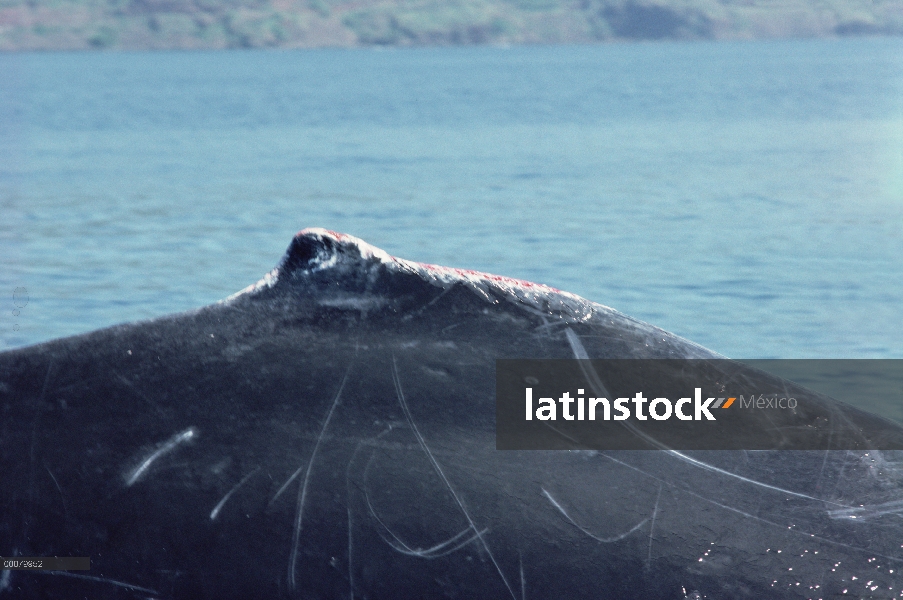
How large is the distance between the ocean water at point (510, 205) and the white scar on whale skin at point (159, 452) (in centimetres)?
936

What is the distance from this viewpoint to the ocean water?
14.8 m

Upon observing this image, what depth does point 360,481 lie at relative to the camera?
321 centimetres

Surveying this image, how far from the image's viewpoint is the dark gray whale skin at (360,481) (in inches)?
124

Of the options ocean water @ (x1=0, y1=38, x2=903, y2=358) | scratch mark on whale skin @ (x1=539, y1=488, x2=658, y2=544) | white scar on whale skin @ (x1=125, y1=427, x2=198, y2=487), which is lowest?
ocean water @ (x1=0, y1=38, x2=903, y2=358)

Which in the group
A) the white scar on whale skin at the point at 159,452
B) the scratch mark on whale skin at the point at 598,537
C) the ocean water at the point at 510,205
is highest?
the white scar on whale skin at the point at 159,452

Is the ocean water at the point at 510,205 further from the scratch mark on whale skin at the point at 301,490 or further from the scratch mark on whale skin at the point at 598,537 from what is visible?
the scratch mark on whale skin at the point at 301,490

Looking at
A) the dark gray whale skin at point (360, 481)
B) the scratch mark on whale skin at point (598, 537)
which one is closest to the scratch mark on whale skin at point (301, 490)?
the dark gray whale skin at point (360, 481)

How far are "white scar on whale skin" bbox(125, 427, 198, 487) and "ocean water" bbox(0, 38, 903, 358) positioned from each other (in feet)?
30.7

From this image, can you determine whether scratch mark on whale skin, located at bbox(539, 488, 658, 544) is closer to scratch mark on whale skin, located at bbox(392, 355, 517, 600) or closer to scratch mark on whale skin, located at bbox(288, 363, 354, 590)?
scratch mark on whale skin, located at bbox(392, 355, 517, 600)

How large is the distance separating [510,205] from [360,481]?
22.1m

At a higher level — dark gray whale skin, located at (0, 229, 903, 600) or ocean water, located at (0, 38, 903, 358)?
dark gray whale skin, located at (0, 229, 903, 600)

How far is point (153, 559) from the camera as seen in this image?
3.19m

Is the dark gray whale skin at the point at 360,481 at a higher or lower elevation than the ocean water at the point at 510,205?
higher

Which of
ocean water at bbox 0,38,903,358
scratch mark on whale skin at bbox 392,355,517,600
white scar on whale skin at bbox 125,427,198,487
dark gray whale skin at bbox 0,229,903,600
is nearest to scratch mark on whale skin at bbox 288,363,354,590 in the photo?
dark gray whale skin at bbox 0,229,903,600
